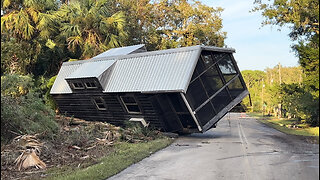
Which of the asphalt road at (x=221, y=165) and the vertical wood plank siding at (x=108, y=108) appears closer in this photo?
the asphalt road at (x=221, y=165)

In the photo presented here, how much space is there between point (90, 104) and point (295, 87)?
485 inches

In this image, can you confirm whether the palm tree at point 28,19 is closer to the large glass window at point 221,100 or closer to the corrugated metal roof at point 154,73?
the corrugated metal roof at point 154,73

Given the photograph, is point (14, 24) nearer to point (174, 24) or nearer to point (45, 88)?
point (45, 88)

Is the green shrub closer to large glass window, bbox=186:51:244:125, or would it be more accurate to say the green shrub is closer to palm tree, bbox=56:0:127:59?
large glass window, bbox=186:51:244:125

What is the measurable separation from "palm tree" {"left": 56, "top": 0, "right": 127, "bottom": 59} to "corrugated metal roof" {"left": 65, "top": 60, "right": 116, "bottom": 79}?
5.77 metres

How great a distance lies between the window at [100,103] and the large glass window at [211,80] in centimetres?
553

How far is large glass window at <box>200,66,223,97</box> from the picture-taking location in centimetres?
1532

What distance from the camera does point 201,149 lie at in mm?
11617

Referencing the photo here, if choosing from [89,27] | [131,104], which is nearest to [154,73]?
[131,104]

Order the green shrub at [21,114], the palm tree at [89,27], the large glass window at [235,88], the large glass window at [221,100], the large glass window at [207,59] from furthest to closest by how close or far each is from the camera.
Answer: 1. the palm tree at [89,27]
2. the large glass window at [235,88]
3. the large glass window at [221,100]
4. the large glass window at [207,59]
5. the green shrub at [21,114]

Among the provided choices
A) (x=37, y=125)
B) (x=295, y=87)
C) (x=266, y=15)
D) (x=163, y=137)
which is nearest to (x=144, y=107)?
(x=163, y=137)

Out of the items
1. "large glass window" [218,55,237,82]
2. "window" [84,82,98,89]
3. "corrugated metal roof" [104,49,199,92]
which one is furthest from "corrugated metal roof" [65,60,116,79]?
"large glass window" [218,55,237,82]

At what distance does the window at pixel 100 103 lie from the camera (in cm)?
1709

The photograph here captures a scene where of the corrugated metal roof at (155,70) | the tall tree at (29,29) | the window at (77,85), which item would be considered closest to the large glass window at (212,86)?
the corrugated metal roof at (155,70)
